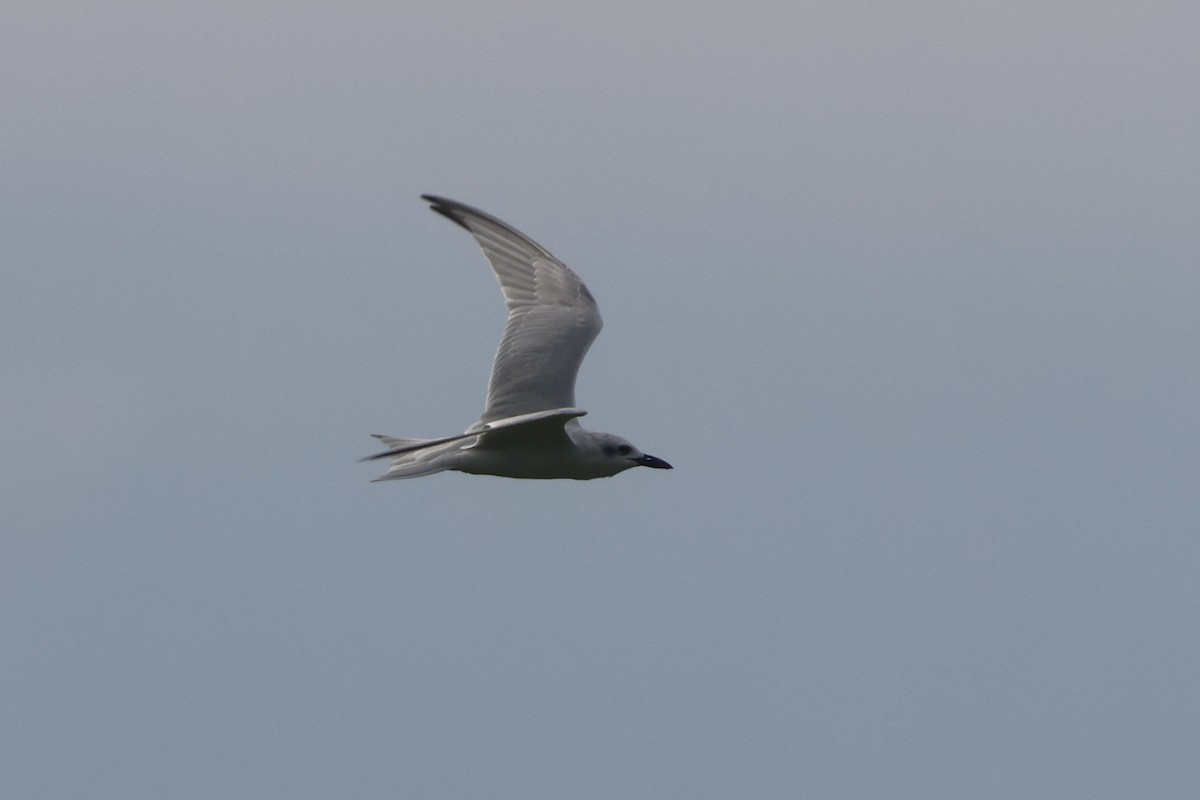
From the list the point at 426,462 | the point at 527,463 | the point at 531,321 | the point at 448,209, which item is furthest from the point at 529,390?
the point at 448,209

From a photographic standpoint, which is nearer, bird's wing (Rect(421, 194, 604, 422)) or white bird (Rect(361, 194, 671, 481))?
white bird (Rect(361, 194, 671, 481))

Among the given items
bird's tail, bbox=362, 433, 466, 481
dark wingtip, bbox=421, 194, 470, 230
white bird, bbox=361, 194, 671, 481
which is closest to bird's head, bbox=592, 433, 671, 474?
white bird, bbox=361, 194, 671, 481

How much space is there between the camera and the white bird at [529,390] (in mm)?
17766

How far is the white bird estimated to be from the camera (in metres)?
17.8

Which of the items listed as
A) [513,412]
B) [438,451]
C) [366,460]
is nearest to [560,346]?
[513,412]

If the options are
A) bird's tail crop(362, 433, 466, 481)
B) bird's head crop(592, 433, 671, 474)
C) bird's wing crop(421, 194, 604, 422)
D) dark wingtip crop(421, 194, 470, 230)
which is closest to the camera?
bird's tail crop(362, 433, 466, 481)

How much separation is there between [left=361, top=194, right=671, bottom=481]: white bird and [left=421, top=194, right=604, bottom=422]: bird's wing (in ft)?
0.04

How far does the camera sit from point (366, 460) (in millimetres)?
15578

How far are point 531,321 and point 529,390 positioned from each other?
1.35 m

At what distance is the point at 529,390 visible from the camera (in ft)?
65.1

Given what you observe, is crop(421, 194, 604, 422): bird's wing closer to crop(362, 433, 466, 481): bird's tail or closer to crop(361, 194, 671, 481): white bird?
crop(361, 194, 671, 481): white bird

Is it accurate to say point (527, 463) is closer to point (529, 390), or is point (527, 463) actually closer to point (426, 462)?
point (426, 462)

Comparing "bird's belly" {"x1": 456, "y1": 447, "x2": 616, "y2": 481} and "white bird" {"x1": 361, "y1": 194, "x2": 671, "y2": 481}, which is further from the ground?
"white bird" {"x1": 361, "y1": 194, "x2": 671, "y2": 481}

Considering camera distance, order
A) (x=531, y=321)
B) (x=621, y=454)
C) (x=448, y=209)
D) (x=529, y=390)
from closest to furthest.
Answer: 1. (x=621, y=454)
2. (x=529, y=390)
3. (x=531, y=321)
4. (x=448, y=209)
